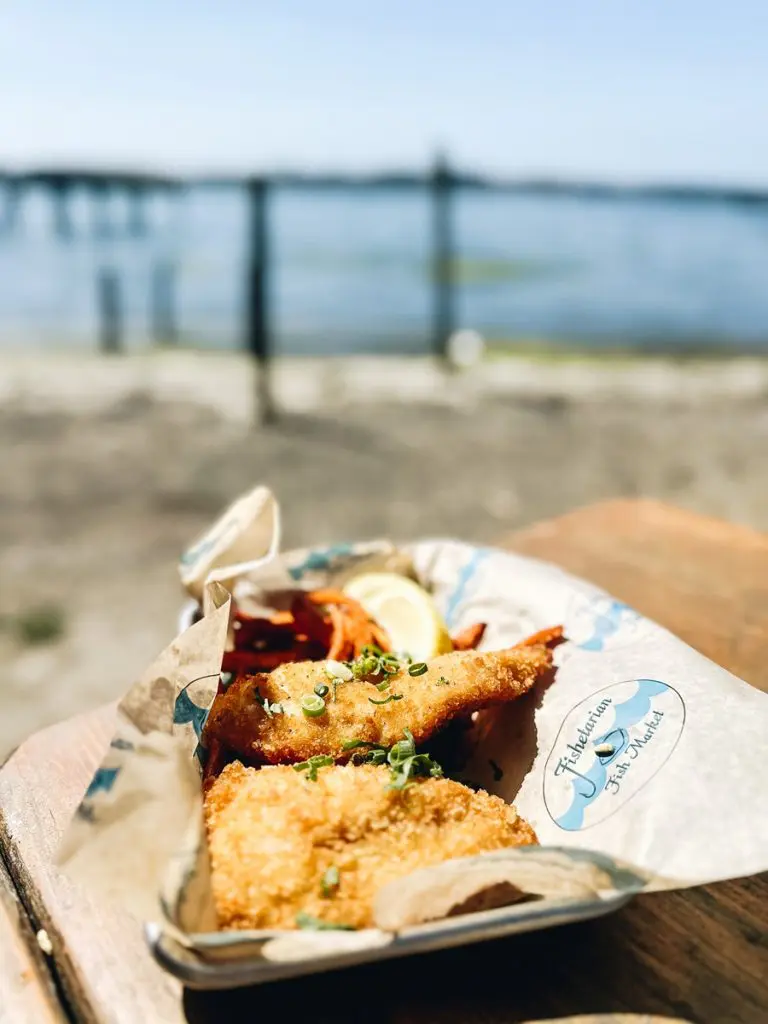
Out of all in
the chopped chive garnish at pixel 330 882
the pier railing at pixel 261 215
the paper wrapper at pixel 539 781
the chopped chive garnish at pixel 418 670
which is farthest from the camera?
the pier railing at pixel 261 215

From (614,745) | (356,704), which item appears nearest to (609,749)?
(614,745)

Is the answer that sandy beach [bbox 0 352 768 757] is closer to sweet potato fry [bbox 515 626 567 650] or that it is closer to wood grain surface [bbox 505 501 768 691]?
wood grain surface [bbox 505 501 768 691]

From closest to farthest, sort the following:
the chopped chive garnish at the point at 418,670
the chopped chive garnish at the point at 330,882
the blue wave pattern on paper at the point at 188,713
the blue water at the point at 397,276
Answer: the chopped chive garnish at the point at 330,882 → the blue wave pattern on paper at the point at 188,713 → the chopped chive garnish at the point at 418,670 → the blue water at the point at 397,276

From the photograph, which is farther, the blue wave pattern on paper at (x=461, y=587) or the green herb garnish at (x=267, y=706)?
the blue wave pattern on paper at (x=461, y=587)

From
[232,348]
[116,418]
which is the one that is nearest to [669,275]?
[232,348]

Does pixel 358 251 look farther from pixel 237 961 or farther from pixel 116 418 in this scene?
pixel 237 961

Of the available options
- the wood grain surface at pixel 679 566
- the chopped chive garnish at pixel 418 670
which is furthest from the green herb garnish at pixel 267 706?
the wood grain surface at pixel 679 566

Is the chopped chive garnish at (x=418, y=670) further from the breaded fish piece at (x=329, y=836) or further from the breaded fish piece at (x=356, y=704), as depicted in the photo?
the breaded fish piece at (x=329, y=836)
